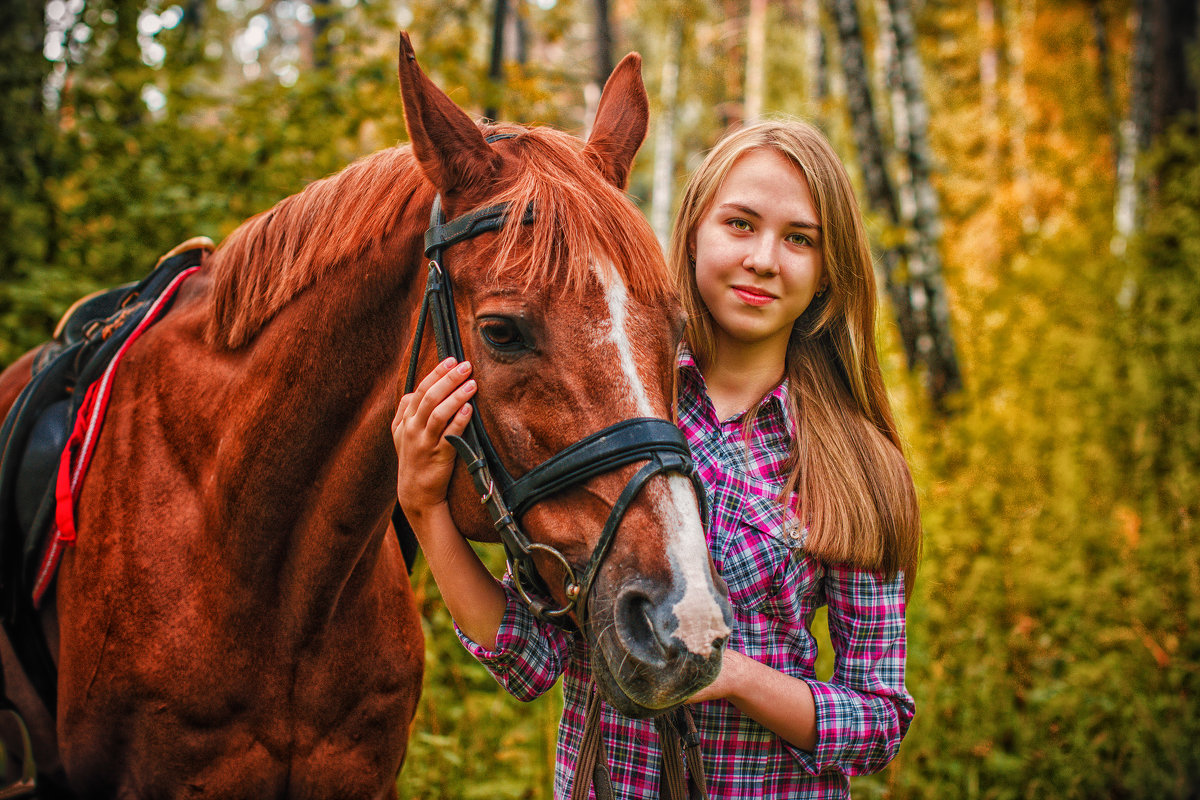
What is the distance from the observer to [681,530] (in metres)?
1.19

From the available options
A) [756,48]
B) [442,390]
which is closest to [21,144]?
[442,390]

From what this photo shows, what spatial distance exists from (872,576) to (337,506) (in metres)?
1.22

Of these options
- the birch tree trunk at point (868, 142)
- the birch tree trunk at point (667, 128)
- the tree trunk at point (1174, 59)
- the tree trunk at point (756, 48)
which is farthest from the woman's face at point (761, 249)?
the tree trunk at point (756, 48)

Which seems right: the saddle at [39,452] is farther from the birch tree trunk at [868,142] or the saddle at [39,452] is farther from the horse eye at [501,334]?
the birch tree trunk at [868,142]

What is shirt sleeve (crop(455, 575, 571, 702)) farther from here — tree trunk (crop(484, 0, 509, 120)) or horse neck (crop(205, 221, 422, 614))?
tree trunk (crop(484, 0, 509, 120))

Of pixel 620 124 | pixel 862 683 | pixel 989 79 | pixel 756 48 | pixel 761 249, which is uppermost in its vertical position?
pixel 989 79

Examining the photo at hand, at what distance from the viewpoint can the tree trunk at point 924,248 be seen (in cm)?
696

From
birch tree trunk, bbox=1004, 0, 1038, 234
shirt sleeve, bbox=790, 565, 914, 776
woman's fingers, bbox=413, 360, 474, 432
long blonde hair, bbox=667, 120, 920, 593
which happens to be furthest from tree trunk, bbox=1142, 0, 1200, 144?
birch tree trunk, bbox=1004, 0, 1038, 234

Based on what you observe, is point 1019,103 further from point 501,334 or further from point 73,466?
point 73,466

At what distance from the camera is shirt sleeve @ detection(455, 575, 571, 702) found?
1.58 metres

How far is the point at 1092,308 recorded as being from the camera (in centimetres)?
848

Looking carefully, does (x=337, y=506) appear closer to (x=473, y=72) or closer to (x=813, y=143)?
(x=813, y=143)

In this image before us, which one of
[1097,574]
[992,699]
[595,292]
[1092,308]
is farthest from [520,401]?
[1092,308]

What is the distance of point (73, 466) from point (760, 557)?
1810mm
